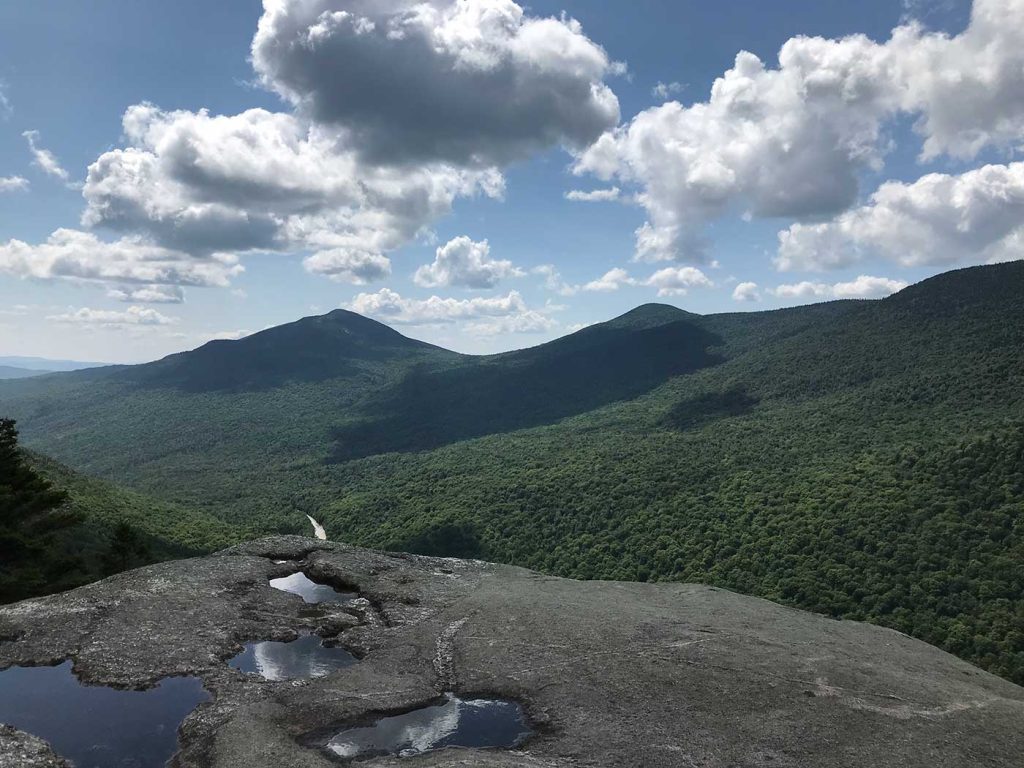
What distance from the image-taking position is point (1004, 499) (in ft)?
290

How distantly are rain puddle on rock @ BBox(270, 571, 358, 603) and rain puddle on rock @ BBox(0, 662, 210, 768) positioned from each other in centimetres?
899

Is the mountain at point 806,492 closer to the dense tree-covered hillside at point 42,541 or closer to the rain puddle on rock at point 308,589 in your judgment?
the dense tree-covered hillside at point 42,541

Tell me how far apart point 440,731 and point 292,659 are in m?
7.71

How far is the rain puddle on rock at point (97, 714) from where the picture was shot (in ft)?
56.3

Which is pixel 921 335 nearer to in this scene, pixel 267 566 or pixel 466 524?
pixel 466 524

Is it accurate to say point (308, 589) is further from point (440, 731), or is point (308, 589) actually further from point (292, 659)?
point (440, 731)

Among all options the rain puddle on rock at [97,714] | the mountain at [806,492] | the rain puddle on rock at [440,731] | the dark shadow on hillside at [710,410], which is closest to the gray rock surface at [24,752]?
the rain puddle on rock at [97,714]

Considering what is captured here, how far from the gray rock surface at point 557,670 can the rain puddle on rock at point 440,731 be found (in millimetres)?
572

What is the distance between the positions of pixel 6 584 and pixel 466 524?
9755 centimetres

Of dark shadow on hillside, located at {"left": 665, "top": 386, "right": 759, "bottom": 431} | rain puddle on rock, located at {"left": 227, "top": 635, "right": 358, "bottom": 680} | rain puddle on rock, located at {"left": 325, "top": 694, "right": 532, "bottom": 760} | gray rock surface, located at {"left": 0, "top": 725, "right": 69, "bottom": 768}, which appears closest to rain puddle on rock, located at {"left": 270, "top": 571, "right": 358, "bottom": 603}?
rain puddle on rock, located at {"left": 227, "top": 635, "right": 358, "bottom": 680}

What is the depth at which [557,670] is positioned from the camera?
22.1 m

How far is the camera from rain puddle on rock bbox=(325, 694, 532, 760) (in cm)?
1756

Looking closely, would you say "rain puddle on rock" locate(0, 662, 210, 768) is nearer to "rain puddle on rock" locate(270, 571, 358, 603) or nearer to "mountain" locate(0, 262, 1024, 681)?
"rain puddle on rock" locate(270, 571, 358, 603)

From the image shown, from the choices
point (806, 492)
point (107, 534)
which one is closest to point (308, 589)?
point (107, 534)
